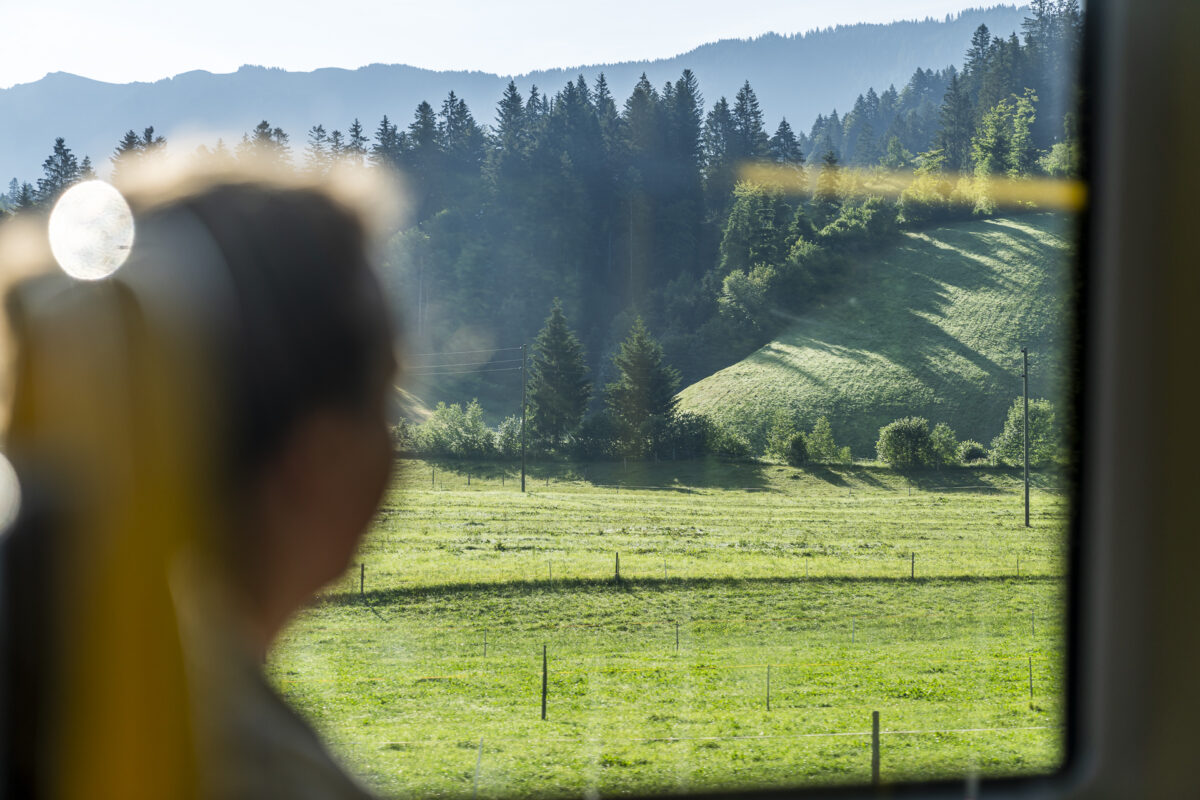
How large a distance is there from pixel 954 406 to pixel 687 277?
4.19 meters

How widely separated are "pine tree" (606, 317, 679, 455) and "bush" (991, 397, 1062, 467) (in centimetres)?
217

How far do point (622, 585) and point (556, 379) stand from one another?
1.32 meters

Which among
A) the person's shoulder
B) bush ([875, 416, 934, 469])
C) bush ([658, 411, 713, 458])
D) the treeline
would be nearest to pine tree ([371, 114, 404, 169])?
the treeline

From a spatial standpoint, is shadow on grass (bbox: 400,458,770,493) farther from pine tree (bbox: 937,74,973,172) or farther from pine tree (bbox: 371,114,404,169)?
pine tree (bbox: 937,74,973,172)

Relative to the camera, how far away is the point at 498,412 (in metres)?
4.36

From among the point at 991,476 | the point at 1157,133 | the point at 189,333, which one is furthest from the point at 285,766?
the point at 991,476

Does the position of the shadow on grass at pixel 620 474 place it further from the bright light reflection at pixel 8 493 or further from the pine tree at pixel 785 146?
the bright light reflection at pixel 8 493

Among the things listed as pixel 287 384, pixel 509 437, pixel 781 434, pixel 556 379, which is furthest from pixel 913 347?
pixel 287 384

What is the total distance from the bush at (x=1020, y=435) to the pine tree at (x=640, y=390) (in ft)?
7.11

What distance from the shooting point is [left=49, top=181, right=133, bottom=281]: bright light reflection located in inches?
14.1

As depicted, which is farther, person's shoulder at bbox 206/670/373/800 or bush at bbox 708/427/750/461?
bush at bbox 708/427/750/461

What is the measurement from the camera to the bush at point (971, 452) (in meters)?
6.18

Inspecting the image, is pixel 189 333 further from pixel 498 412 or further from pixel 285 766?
pixel 498 412

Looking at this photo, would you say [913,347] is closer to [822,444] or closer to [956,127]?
[956,127]
